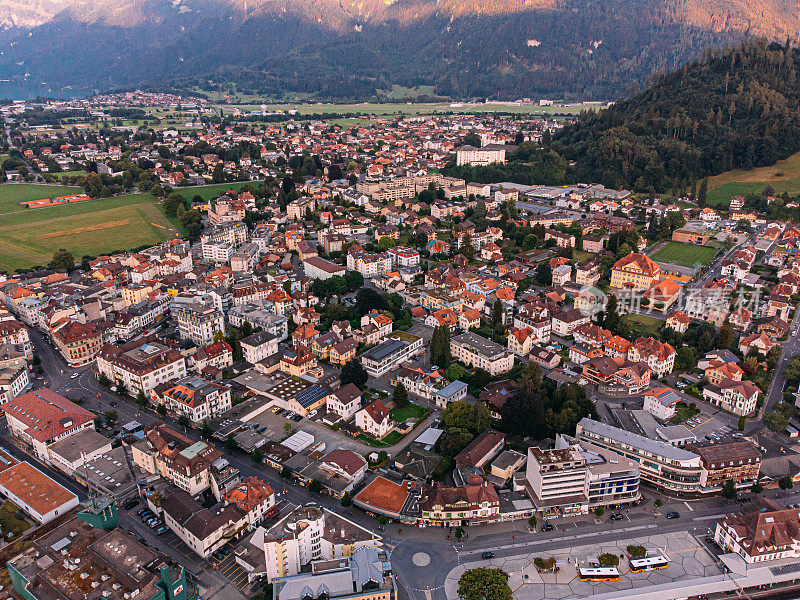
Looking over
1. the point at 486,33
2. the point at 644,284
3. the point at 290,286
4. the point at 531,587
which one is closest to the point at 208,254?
the point at 290,286

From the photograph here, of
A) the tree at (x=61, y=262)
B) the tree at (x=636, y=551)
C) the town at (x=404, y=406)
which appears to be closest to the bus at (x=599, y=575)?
the town at (x=404, y=406)

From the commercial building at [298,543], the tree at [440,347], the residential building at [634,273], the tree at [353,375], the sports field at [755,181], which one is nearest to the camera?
the commercial building at [298,543]

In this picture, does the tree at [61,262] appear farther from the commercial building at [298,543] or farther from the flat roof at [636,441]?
the flat roof at [636,441]

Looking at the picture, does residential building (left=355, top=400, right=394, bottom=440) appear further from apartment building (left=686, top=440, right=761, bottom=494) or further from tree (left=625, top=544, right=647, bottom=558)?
apartment building (left=686, top=440, right=761, bottom=494)

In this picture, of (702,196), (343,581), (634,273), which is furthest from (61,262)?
(702,196)

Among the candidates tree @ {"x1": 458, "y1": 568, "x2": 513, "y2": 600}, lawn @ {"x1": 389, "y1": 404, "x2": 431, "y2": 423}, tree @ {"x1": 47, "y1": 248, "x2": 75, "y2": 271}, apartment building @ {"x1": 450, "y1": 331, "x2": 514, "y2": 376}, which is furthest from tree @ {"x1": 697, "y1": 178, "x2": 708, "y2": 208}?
tree @ {"x1": 47, "y1": 248, "x2": 75, "y2": 271}

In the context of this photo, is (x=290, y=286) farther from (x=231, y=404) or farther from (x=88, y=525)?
(x=88, y=525)
